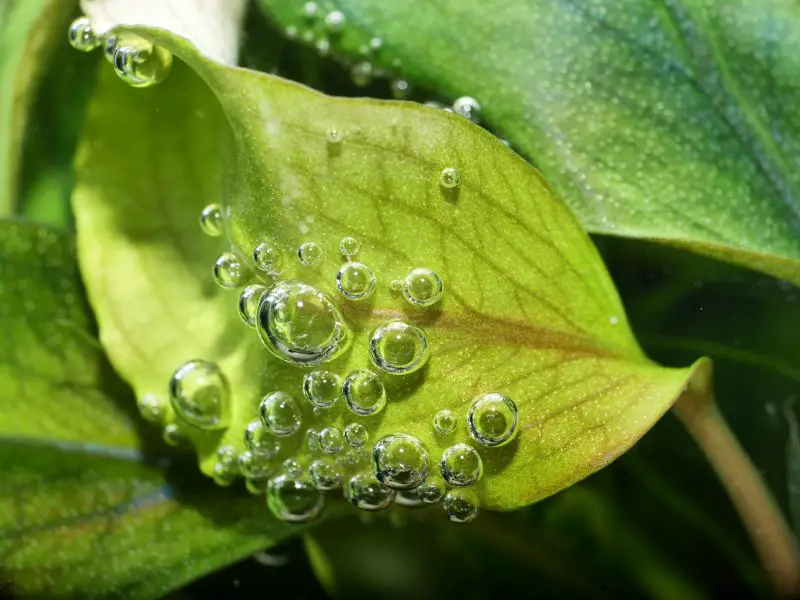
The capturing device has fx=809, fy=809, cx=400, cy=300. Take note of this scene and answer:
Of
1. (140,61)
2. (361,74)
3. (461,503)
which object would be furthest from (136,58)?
(461,503)

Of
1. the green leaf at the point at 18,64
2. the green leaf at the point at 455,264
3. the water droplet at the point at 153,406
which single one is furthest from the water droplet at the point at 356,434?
the green leaf at the point at 18,64

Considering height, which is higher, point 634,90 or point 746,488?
point 634,90

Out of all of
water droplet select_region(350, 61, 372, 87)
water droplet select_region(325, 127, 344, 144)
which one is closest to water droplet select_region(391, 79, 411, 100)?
water droplet select_region(350, 61, 372, 87)

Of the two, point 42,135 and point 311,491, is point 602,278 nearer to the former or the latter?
point 311,491

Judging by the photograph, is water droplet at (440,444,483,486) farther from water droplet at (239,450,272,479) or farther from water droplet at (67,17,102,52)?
water droplet at (67,17,102,52)

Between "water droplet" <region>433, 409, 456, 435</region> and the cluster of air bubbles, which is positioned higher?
the cluster of air bubbles

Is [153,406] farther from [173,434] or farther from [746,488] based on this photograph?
[746,488]

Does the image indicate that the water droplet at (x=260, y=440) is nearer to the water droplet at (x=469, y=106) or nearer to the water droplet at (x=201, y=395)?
the water droplet at (x=201, y=395)
